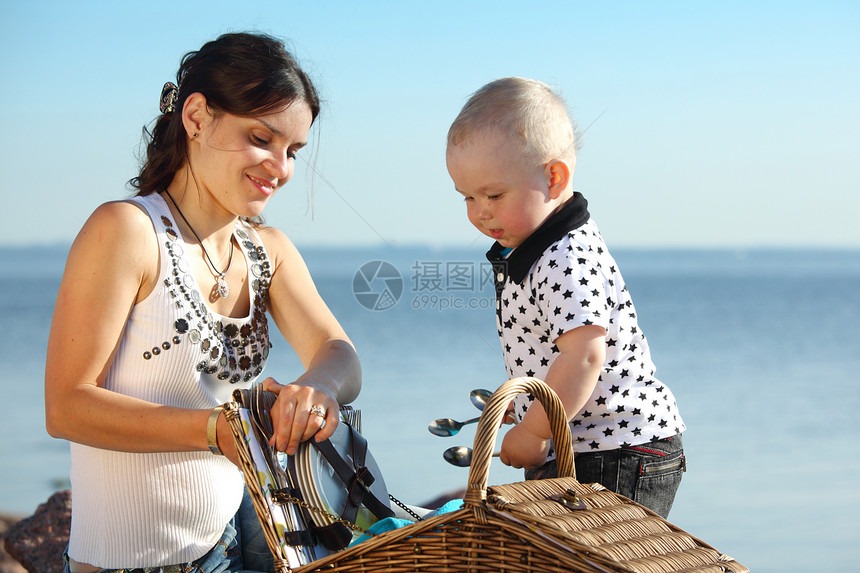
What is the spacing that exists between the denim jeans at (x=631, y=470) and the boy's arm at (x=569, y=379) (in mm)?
114

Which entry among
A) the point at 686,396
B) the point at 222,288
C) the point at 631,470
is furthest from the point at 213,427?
the point at 686,396

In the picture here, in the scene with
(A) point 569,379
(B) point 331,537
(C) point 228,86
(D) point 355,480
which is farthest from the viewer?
(C) point 228,86

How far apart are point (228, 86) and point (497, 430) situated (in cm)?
112

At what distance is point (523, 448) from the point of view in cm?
189

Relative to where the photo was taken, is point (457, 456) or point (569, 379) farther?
point (457, 456)

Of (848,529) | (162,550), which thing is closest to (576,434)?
(162,550)

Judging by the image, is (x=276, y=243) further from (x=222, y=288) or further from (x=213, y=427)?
(x=213, y=427)

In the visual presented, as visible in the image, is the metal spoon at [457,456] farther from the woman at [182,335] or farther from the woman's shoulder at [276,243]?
the woman's shoulder at [276,243]

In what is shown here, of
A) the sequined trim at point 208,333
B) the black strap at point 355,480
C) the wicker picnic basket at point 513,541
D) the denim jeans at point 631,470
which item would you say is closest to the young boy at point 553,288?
the denim jeans at point 631,470

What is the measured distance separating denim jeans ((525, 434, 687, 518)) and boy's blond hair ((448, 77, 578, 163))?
2.50 feet

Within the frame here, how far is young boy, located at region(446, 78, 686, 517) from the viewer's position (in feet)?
6.36

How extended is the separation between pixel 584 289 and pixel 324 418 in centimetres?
68

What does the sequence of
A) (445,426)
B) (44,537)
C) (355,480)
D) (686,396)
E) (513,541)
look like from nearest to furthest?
(513,541) → (355,480) → (445,426) → (44,537) → (686,396)

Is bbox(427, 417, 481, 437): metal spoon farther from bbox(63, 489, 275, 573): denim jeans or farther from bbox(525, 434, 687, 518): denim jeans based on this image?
bbox(63, 489, 275, 573): denim jeans
